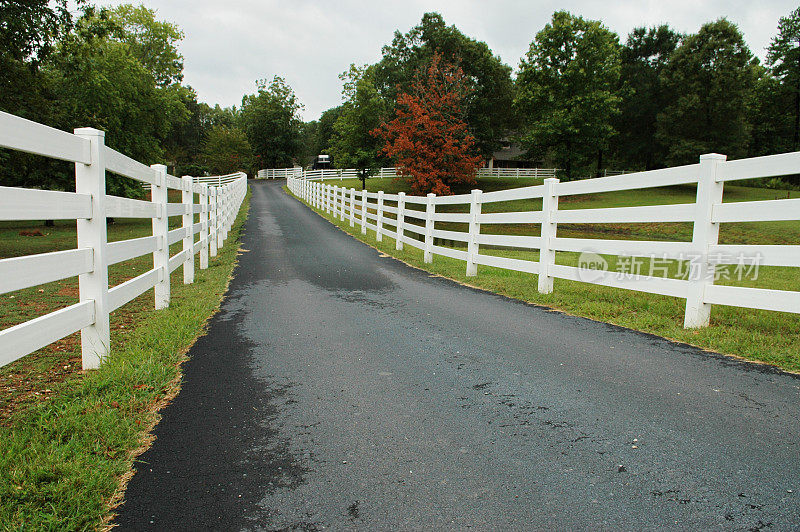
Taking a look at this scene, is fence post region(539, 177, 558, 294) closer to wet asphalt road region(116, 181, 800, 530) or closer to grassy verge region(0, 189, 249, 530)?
wet asphalt road region(116, 181, 800, 530)

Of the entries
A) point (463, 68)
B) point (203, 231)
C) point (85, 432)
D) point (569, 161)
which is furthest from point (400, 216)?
point (463, 68)

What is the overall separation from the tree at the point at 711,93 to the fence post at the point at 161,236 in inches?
1710

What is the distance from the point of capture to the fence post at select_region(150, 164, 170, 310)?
5.83 meters

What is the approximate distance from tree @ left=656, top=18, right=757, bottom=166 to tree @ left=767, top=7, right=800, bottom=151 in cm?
609

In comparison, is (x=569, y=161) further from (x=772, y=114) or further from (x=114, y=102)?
(x=114, y=102)

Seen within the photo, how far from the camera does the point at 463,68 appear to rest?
42.4 metres

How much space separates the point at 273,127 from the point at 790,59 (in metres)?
60.3

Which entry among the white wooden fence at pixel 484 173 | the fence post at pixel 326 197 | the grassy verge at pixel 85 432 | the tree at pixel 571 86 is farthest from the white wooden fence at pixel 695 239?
the white wooden fence at pixel 484 173

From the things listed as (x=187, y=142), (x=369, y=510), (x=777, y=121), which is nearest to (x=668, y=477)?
(x=369, y=510)

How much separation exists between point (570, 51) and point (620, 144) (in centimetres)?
1494

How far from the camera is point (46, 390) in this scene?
3355mm

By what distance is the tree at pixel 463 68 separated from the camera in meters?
41.3

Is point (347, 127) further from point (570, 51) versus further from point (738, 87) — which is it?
point (738, 87)

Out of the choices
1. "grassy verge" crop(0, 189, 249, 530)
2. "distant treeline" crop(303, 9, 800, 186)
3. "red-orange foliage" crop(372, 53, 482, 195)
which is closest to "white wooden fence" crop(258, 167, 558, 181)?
"distant treeline" crop(303, 9, 800, 186)
